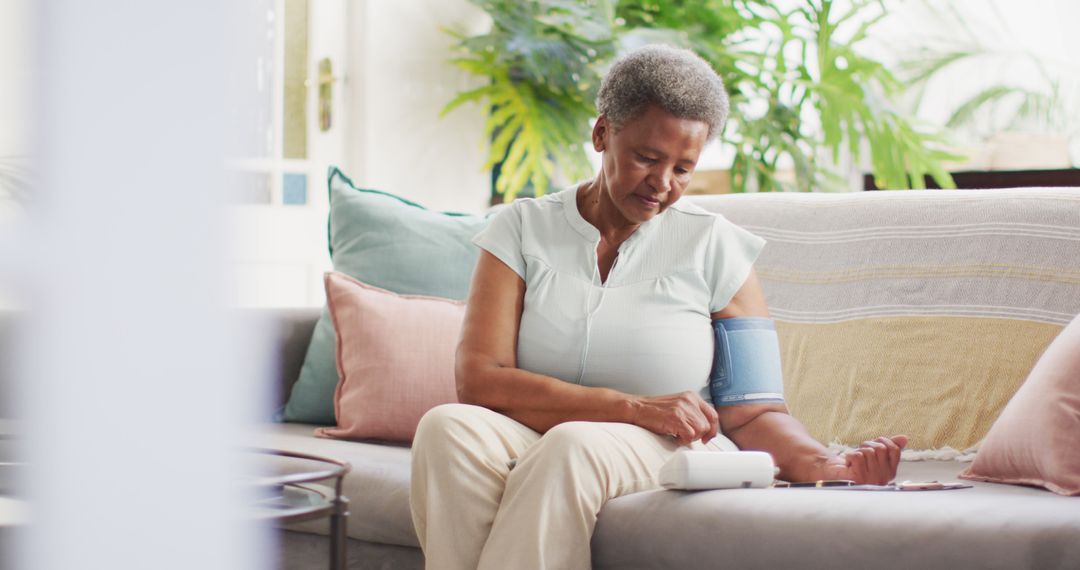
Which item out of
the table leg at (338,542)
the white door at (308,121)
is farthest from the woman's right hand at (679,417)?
the white door at (308,121)

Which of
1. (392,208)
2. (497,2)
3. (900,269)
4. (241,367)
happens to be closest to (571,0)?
(497,2)

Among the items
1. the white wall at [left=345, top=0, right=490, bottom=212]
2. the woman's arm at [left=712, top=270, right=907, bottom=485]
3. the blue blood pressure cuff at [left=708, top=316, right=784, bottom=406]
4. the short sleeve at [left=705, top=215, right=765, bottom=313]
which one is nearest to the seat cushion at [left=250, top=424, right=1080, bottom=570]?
the woman's arm at [left=712, top=270, right=907, bottom=485]

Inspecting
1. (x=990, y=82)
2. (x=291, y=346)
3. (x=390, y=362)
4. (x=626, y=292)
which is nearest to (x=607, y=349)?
(x=626, y=292)

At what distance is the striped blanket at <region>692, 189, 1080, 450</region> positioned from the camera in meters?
1.90

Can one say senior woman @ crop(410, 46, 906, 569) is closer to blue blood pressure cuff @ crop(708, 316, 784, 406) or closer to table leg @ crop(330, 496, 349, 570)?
blue blood pressure cuff @ crop(708, 316, 784, 406)

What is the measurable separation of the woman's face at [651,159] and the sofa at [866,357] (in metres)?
0.46

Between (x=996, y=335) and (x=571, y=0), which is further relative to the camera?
(x=571, y=0)

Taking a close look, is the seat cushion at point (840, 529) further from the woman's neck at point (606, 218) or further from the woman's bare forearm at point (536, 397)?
the woman's neck at point (606, 218)

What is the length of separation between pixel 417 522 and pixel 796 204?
40.3 inches

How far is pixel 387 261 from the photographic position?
2.40 meters

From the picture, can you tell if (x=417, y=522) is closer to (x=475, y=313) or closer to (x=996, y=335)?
(x=475, y=313)

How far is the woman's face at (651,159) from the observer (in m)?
1.76

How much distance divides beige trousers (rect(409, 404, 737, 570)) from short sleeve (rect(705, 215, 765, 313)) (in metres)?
0.28

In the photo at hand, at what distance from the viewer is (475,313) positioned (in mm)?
1797
